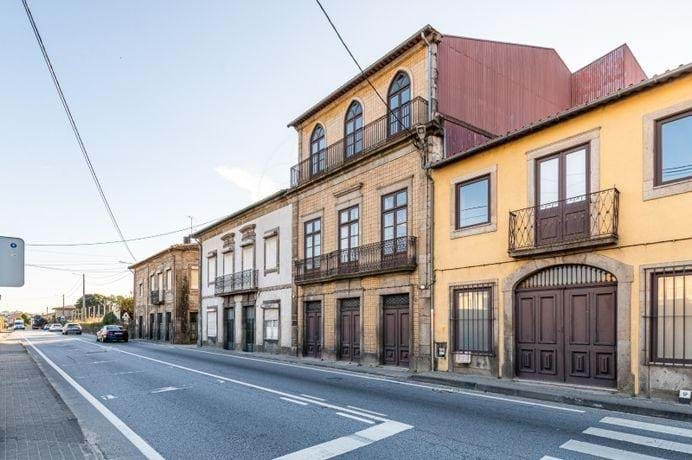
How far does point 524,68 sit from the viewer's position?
1931 cm

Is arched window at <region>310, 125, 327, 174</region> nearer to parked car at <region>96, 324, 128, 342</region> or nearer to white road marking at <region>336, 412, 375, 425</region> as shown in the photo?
white road marking at <region>336, 412, 375, 425</region>

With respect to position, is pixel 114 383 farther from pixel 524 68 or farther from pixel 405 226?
pixel 524 68

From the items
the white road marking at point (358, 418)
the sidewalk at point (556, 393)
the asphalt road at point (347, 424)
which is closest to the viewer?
the asphalt road at point (347, 424)

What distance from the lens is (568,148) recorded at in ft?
39.5

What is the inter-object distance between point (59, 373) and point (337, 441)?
40.7 feet

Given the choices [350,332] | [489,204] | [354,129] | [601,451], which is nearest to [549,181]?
[489,204]

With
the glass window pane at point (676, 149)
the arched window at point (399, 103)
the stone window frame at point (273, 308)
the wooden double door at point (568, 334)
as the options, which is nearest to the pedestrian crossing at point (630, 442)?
the wooden double door at point (568, 334)

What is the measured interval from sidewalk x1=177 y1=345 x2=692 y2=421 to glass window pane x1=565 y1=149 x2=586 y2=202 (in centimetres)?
428

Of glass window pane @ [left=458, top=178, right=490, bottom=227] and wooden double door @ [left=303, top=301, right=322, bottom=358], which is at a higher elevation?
glass window pane @ [left=458, top=178, right=490, bottom=227]

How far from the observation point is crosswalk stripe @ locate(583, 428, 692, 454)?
6.42m

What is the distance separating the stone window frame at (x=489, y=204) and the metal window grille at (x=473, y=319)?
1519mm

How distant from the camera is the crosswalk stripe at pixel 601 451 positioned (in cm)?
597

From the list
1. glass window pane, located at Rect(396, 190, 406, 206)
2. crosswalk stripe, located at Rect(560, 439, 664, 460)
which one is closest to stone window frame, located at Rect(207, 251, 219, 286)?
glass window pane, located at Rect(396, 190, 406, 206)

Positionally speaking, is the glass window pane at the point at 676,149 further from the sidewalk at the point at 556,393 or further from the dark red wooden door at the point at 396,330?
the dark red wooden door at the point at 396,330
